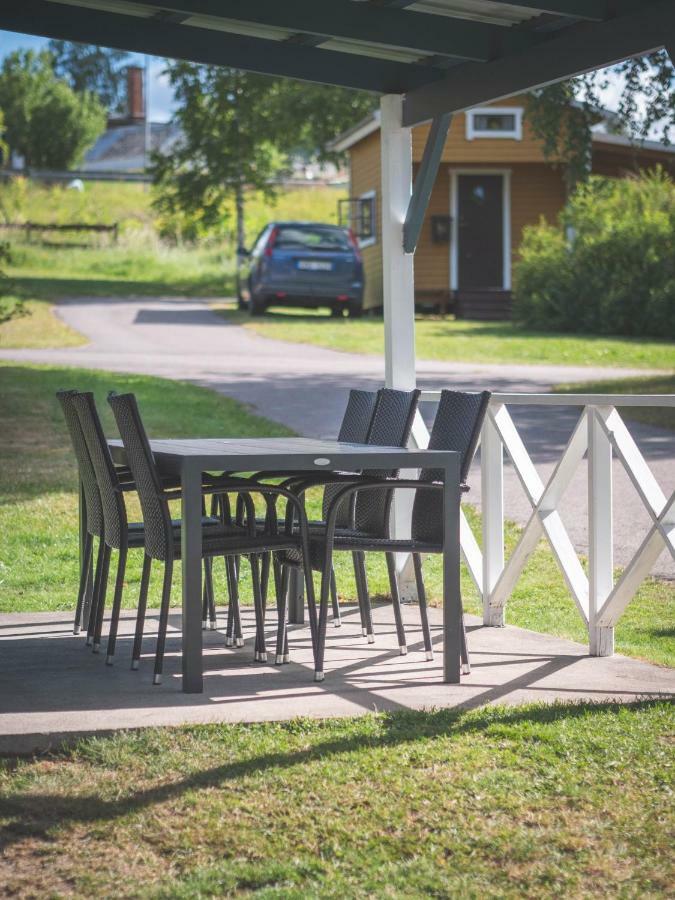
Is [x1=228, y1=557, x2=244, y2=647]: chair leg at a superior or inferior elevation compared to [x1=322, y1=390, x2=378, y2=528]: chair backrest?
inferior

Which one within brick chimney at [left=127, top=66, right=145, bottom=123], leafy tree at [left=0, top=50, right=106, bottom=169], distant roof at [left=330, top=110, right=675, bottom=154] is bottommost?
distant roof at [left=330, top=110, right=675, bottom=154]

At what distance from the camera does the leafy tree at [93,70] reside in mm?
87062

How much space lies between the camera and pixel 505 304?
2722 cm

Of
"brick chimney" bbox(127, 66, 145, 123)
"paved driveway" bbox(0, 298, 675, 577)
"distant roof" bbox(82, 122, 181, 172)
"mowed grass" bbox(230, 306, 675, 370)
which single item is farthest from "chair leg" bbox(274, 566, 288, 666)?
"brick chimney" bbox(127, 66, 145, 123)

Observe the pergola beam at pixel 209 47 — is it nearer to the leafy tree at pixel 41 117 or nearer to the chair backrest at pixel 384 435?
the chair backrest at pixel 384 435

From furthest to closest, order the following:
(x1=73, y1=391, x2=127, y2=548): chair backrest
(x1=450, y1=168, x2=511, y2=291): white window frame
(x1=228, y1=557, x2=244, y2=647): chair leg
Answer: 1. (x1=450, y1=168, x2=511, y2=291): white window frame
2. (x1=228, y1=557, x2=244, y2=647): chair leg
3. (x1=73, y1=391, x2=127, y2=548): chair backrest

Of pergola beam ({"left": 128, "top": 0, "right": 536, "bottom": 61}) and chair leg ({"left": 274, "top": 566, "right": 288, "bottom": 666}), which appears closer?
chair leg ({"left": 274, "top": 566, "right": 288, "bottom": 666})

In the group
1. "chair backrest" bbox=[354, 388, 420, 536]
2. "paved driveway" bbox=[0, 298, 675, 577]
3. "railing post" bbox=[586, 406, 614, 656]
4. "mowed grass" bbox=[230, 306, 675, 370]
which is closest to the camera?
"railing post" bbox=[586, 406, 614, 656]

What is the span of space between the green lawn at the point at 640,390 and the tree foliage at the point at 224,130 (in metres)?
22.0

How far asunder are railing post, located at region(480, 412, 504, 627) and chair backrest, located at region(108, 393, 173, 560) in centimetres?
181

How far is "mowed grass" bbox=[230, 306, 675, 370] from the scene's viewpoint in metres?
18.8

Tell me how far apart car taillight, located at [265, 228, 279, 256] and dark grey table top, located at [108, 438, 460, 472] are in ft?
56.4

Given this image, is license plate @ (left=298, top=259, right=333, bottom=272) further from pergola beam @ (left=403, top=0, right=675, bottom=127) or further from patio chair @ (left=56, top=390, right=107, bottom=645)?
patio chair @ (left=56, top=390, right=107, bottom=645)

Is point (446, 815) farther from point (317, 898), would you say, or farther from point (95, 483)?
point (95, 483)
